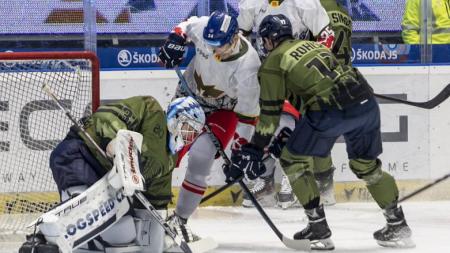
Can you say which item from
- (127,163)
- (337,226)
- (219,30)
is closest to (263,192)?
(337,226)

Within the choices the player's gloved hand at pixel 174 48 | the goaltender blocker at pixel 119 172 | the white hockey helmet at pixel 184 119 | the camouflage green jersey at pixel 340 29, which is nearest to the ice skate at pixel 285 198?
the camouflage green jersey at pixel 340 29

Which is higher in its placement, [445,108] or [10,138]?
[10,138]

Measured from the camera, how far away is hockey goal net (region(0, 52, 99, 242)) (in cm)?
502

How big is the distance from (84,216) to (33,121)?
1417mm

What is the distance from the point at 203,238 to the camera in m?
4.89

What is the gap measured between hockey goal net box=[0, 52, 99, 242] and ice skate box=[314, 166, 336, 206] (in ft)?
4.71

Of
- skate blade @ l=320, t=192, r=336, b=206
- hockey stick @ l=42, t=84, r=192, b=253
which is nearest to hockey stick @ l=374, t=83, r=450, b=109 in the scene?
skate blade @ l=320, t=192, r=336, b=206

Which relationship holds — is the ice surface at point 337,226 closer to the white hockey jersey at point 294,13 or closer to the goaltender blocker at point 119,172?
the goaltender blocker at point 119,172

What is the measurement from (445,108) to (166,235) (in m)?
2.30

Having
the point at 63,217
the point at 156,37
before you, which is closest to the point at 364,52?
the point at 156,37

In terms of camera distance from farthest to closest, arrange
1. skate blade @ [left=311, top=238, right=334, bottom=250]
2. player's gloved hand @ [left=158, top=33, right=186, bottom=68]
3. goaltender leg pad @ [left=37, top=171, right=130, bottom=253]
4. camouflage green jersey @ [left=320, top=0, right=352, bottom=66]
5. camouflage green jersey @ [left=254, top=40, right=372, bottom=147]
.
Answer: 1. camouflage green jersey @ [left=320, top=0, right=352, bottom=66]
2. player's gloved hand @ [left=158, top=33, right=186, bottom=68]
3. skate blade @ [left=311, top=238, right=334, bottom=250]
4. camouflage green jersey @ [left=254, top=40, right=372, bottom=147]
5. goaltender leg pad @ [left=37, top=171, right=130, bottom=253]

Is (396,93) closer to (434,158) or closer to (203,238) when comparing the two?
(434,158)

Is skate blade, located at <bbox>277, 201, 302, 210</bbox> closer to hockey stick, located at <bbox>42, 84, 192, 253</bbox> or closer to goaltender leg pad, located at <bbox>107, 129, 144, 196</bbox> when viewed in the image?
hockey stick, located at <bbox>42, 84, 192, 253</bbox>

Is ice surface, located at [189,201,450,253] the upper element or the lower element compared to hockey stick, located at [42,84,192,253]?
lower
